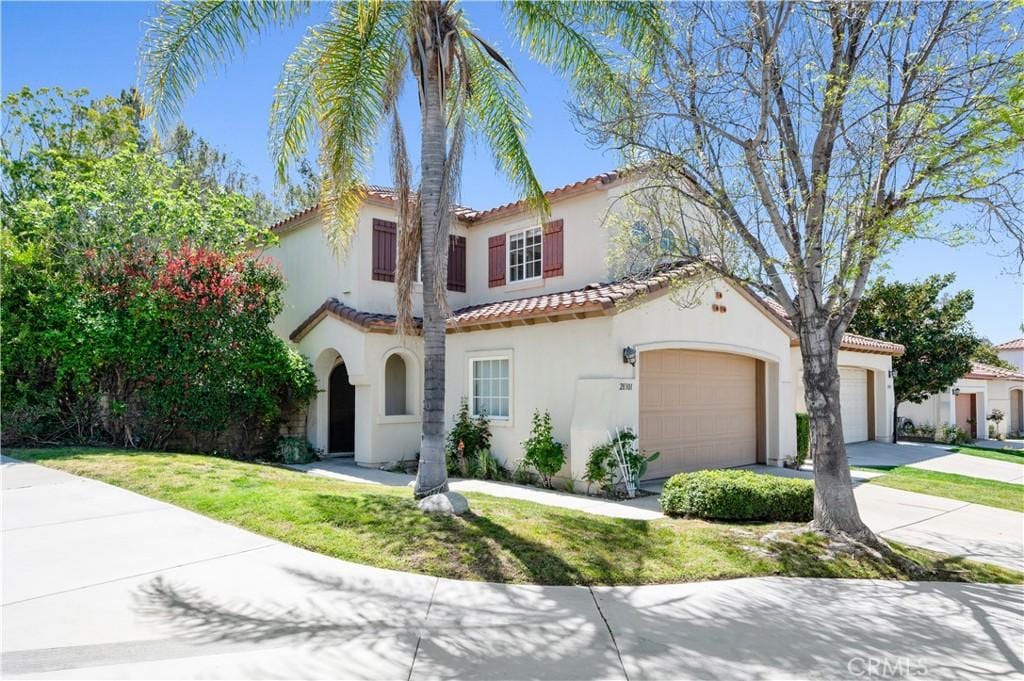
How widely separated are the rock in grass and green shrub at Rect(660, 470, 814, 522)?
3.34 metres

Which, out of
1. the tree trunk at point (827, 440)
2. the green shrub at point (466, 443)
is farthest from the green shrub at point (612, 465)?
the tree trunk at point (827, 440)

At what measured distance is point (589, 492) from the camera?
11.2 m

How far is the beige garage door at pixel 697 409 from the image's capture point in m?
12.6

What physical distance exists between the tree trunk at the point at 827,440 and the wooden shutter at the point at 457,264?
10.6 m

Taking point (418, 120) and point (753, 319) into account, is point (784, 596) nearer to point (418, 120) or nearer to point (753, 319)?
point (418, 120)

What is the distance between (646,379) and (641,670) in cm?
848

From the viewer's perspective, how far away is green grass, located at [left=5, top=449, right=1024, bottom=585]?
6320 mm

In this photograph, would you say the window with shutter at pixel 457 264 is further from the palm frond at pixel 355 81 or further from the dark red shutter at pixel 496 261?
the palm frond at pixel 355 81

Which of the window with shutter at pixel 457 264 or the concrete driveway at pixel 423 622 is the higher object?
the window with shutter at pixel 457 264

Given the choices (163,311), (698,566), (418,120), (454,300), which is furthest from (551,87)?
(163,311)

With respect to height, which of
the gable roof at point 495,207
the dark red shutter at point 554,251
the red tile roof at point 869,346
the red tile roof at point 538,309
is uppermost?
the gable roof at point 495,207

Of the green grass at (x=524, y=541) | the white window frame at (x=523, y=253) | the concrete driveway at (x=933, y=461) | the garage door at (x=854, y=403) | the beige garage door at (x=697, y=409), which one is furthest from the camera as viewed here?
the garage door at (x=854, y=403)

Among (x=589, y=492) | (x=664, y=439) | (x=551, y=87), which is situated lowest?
(x=589, y=492)

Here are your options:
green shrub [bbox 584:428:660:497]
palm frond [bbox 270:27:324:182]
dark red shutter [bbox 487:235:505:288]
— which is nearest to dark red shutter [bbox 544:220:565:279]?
dark red shutter [bbox 487:235:505:288]
